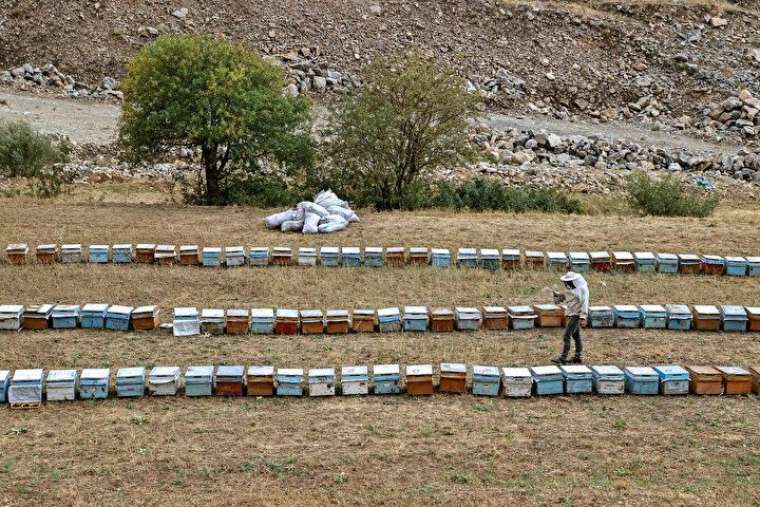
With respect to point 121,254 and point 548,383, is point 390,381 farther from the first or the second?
point 121,254

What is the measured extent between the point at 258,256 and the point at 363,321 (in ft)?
13.6

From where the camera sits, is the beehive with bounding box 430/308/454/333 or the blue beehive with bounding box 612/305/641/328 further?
the blue beehive with bounding box 612/305/641/328

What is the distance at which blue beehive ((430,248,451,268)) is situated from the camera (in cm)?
2144

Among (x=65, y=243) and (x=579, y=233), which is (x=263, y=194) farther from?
(x=579, y=233)

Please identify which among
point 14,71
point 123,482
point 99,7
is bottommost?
point 123,482

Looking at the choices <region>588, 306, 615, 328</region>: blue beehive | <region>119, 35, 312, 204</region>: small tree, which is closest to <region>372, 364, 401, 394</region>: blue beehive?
<region>588, 306, 615, 328</region>: blue beehive

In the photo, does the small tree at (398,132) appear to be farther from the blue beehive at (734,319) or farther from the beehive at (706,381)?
the beehive at (706,381)

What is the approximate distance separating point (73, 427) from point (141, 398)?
1281mm

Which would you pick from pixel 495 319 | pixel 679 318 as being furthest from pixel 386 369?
pixel 679 318

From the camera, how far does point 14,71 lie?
42.3 m

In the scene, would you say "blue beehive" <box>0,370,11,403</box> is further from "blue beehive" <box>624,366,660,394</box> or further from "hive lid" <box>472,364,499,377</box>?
"blue beehive" <box>624,366,660,394</box>

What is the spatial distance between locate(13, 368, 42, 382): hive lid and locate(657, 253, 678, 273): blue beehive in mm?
12678

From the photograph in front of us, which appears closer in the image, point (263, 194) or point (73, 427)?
point (73, 427)

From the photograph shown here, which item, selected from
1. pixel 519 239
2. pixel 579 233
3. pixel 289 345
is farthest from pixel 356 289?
pixel 579 233
